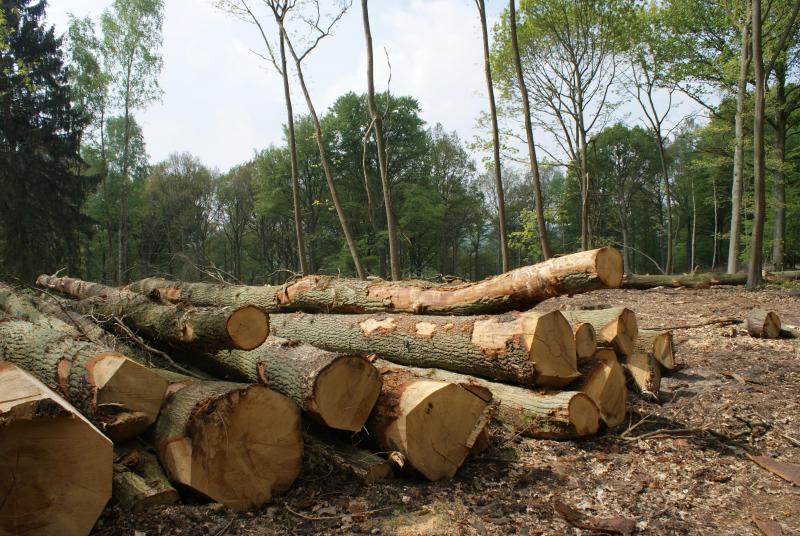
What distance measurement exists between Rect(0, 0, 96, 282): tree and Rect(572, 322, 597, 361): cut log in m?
19.0

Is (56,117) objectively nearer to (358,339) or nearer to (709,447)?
(358,339)

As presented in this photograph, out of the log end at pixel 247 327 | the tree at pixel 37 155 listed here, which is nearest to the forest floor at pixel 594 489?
the log end at pixel 247 327

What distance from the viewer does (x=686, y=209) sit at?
1363 inches

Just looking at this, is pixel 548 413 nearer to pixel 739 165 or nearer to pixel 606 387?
pixel 606 387

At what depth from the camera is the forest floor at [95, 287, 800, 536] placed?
253cm

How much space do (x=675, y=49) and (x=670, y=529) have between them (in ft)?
68.6

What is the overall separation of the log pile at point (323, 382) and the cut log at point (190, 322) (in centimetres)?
2

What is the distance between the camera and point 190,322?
149 inches

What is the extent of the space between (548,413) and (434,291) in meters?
1.67

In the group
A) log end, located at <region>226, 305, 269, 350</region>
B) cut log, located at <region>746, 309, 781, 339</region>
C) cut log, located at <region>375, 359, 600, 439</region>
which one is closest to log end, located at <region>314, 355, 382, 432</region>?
cut log, located at <region>375, 359, 600, 439</region>

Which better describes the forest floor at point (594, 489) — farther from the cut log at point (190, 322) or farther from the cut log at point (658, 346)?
the cut log at point (190, 322)

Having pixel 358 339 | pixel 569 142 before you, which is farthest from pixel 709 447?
pixel 569 142

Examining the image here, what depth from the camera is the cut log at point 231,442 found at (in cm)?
262

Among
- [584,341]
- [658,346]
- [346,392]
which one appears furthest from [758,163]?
[346,392]
